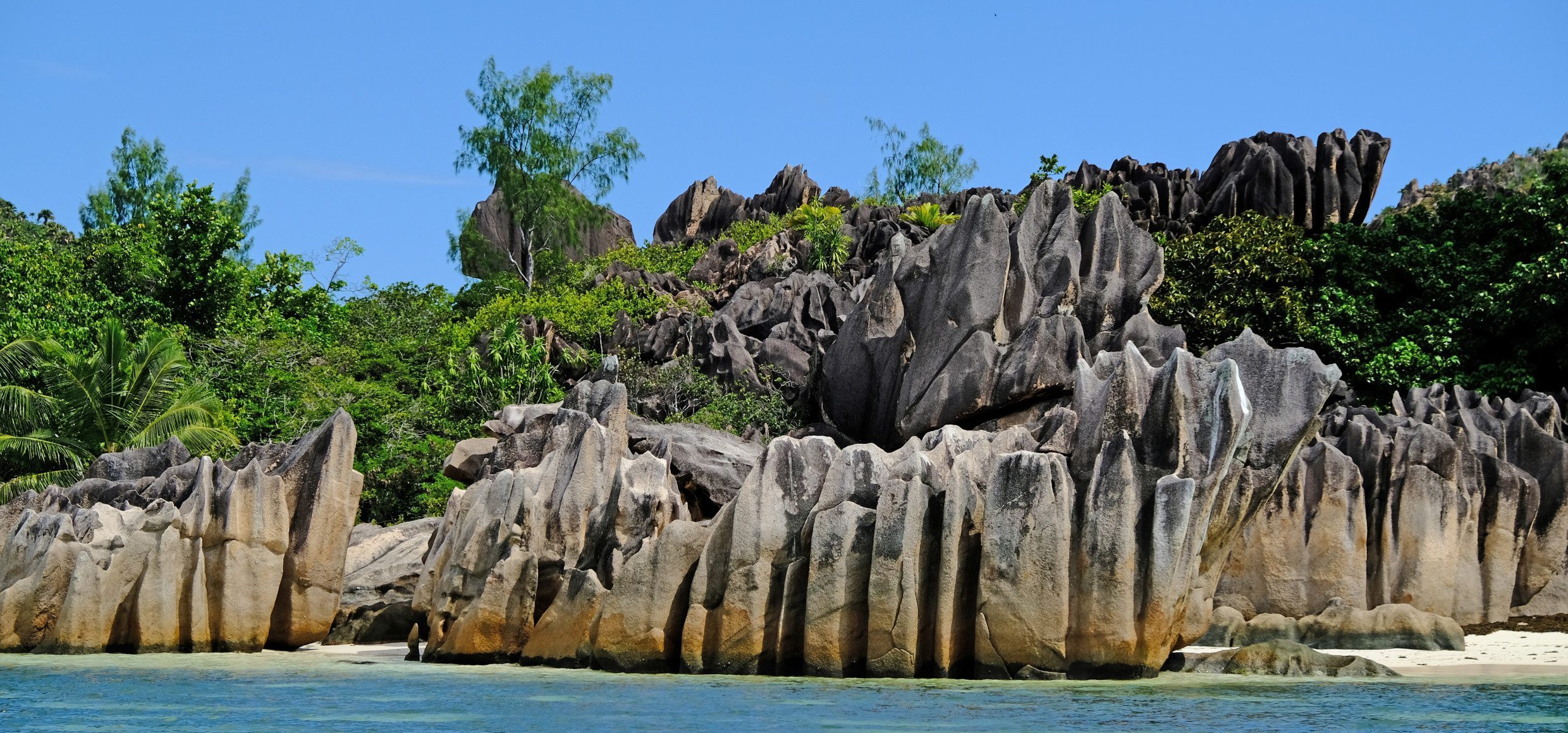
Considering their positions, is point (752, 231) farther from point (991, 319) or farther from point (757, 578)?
point (757, 578)

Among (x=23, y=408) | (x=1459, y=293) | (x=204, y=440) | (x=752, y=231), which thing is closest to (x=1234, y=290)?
(x=1459, y=293)

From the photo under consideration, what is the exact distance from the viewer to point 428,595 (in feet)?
55.8

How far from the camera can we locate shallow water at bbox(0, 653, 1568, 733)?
10.6 m

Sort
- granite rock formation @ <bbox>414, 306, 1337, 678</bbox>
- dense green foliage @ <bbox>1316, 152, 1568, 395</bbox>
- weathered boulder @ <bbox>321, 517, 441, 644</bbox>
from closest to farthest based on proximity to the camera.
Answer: granite rock formation @ <bbox>414, 306, 1337, 678</bbox>
weathered boulder @ <bbox>321, 517, 441, 644</bbox>
dense green foliage @ <bbox>1316, 152, 1568, 395</bbox>

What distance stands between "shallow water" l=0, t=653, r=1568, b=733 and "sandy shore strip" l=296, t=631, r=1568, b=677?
89 centimetres

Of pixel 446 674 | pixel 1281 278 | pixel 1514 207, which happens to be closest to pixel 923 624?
pixel 446 674

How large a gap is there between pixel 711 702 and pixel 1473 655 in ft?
30.0

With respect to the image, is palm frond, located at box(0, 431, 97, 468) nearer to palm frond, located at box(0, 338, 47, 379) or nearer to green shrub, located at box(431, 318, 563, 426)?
palm frond, located at box(0, 338, 47, 379)

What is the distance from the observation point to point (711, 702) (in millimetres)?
11914

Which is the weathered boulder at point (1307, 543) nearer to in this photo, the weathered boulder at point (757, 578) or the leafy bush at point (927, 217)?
the weathered boulder at point (757, 578)

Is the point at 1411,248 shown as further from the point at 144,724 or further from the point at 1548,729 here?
the point at 144,724

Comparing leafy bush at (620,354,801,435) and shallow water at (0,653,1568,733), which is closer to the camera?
shallow water at (0,653,1568,733)

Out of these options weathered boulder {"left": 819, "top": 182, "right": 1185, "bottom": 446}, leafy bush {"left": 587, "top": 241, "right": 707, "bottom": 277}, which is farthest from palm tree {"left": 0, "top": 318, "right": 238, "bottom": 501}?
leafy bush {"left": 587, "top": 241, "right": 707, "bottom": 277}

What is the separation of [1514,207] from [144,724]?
29.3 meters
